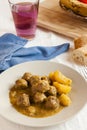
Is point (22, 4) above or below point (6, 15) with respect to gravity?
above

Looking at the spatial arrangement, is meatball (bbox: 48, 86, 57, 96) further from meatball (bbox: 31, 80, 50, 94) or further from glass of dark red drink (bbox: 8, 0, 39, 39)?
glass of dark red drink (bbox: 8, 0, 39, 39)

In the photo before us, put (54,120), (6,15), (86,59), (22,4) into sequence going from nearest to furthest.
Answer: (54,120) → (86,59) → (22,4) → (6,15)

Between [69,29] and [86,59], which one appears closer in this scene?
[86,59]

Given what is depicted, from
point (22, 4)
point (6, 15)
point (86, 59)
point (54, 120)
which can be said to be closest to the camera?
point (54, 120)

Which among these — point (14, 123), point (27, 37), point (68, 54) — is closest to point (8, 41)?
point (27, 37)

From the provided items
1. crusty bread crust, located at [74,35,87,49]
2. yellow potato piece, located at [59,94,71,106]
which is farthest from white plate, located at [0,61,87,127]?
crusty bread crust, located at [74,35,87,49]

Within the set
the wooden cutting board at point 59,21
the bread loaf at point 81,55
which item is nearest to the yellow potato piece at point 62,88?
the bread loaf at point 81,55

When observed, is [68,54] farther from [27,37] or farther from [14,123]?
[14,123]

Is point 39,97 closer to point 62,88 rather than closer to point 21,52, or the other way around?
point 62,88
